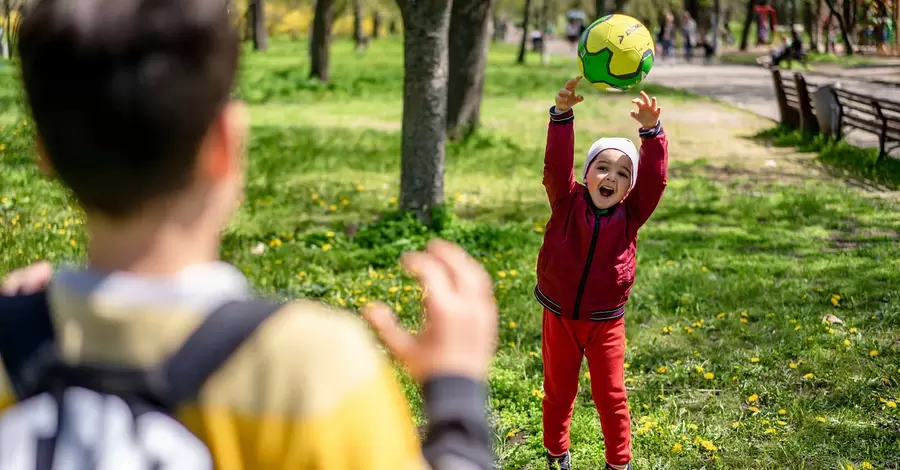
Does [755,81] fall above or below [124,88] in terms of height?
below

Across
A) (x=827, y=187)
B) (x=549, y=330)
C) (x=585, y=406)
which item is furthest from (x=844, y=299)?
(x=827, y=187)

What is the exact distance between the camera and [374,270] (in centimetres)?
724

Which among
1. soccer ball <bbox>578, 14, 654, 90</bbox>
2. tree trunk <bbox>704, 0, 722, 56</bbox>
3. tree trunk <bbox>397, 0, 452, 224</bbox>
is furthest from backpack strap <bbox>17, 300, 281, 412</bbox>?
tree trunk <bbox>704, 0, 722, 56</bbox>

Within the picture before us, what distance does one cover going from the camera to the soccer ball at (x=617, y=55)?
16.1 ft

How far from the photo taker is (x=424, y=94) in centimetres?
802

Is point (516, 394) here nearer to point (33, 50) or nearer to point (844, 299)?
point (844, 299)

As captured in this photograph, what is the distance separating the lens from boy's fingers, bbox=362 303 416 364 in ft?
4.01

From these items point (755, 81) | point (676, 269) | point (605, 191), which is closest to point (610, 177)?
point (605, 191)

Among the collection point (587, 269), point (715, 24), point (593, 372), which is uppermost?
point (715, 24)

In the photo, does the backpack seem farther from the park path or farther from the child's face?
the park path

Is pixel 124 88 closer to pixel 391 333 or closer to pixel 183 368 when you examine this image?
pixel 183 368

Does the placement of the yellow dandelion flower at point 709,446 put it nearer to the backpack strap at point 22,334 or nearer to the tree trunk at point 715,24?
the backpack strap at point 22,334

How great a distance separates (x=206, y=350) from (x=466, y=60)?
42.3 feet

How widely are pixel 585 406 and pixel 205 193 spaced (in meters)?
4.06
